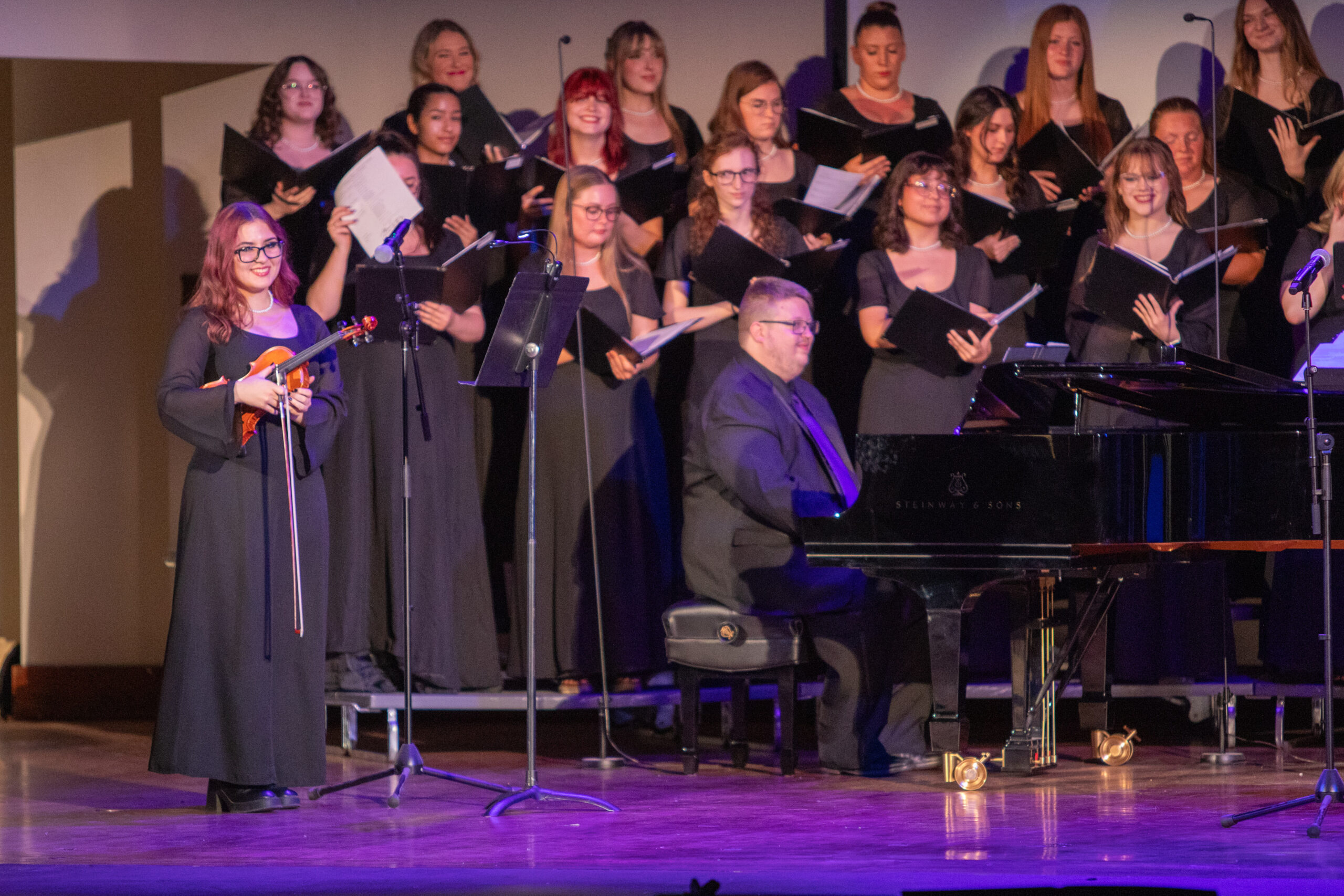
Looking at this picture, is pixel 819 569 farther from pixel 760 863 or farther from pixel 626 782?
pixel 760 863

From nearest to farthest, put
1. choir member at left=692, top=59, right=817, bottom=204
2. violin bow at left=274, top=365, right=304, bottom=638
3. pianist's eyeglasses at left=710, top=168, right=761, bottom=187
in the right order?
violin bow at left=274, top=365, right=304, bottom=638 < pianist's eyeglasses at left=710, top=168, right=761, bottom=187 < choir member at left=692, top=59, right=817, bottom=204

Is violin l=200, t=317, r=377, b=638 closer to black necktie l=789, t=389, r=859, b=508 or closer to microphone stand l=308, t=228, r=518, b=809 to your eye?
microphone stand l=308, t=228, r=518, b=809

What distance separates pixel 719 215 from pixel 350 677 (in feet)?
6.75

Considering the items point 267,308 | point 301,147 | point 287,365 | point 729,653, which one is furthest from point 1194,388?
point 301,147

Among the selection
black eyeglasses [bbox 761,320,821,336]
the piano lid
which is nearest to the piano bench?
black eyeglasses [bbox 761,320,821,336]

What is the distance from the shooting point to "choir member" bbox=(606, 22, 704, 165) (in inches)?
245

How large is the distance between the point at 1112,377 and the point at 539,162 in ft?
8.04

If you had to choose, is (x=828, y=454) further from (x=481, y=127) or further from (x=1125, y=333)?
(x=481, y=127)

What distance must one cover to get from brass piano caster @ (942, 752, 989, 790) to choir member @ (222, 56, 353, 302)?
9.20ft

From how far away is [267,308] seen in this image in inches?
179

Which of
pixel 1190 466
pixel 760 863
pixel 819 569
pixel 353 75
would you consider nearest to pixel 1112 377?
pixel 1190 466

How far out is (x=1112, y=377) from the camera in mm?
4355

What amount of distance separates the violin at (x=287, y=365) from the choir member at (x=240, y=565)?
25mm

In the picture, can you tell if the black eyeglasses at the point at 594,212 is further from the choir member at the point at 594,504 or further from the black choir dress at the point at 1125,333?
the black choir dress at the point at 1125,333
